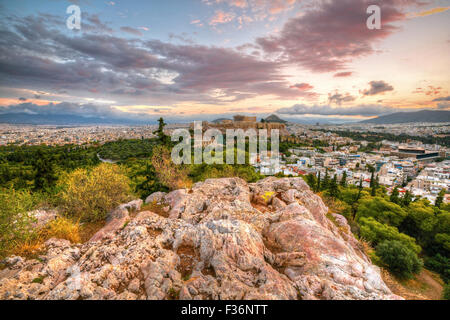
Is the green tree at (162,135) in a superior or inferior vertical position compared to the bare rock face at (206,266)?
superior

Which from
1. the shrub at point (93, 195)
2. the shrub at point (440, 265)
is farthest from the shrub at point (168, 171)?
the shrub at point (440, 265)

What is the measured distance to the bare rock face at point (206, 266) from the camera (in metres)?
4.52

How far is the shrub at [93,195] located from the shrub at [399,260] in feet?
75.4

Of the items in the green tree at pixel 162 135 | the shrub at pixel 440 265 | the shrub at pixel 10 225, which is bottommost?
the shrub at pixel 440 265

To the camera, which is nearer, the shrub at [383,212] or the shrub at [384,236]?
the shrub at [384,236]

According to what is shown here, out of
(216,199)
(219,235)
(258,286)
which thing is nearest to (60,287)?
(219,235)

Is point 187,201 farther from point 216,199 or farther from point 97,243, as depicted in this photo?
point 97,243

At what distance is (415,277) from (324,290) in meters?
23.5

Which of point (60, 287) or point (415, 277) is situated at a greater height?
point (60, 287)

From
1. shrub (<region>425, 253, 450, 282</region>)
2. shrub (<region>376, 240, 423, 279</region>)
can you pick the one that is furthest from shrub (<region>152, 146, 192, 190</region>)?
shrub (<region>425, 253, 450, 282</region>)

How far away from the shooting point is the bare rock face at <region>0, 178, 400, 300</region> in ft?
14.8

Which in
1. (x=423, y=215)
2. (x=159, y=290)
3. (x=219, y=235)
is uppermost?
(x=219, y=235)

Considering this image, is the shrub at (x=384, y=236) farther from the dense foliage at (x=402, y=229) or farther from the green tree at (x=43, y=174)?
the green tree at (x=43, y=174)
